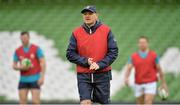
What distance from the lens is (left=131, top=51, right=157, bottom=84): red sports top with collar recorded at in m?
14.8

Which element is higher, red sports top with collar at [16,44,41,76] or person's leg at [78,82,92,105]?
red sports top with collar at [16,44,41,76]

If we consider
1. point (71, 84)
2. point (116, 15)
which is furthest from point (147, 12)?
point (71, 84)

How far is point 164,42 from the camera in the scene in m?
19.4

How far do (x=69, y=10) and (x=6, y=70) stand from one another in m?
3.05

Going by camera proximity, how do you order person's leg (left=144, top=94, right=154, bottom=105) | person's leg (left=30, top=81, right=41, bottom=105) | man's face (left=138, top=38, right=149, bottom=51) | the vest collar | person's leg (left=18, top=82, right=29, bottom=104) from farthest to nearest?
person's leg (left=30, top=81, right=41, bottom=105) → person's leg (left=18, top=82, right=29, bottom=104) → man's face (left=138, top=38, right=149, bottom=51) → person's leg (left=144, top=94, right=154, bottom=105) → the vest collar

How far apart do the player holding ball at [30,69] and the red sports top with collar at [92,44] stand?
16.8 feet

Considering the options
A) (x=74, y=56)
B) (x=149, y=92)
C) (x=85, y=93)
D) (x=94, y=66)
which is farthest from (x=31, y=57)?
(x=94, y=66)

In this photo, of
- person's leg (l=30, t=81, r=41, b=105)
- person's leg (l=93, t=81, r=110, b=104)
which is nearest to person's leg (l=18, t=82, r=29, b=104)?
person's leg (l=30, t=81, r=41, b=105)

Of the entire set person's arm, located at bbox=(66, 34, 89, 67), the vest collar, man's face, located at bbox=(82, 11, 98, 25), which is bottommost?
person's arm, located at bbox=(66, 34, 89, 67)

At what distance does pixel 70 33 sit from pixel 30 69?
5.20 m

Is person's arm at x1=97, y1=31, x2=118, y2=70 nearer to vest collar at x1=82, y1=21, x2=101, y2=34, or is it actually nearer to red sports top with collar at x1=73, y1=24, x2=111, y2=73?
red sports top with collar at x1=73, y1=24, x2=111, y2=73

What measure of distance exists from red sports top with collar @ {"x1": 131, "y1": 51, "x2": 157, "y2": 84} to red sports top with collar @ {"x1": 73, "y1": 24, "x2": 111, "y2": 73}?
5.11 metres

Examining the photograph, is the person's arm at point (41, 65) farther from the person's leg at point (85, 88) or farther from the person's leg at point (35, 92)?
the person's leg at point (85, 88)

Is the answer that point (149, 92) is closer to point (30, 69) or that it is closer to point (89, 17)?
point (30, 69)
